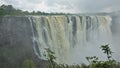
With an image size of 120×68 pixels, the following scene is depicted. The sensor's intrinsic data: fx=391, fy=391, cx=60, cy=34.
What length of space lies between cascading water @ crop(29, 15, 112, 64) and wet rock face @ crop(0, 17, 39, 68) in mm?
1402

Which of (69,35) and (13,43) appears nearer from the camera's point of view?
(13,43)

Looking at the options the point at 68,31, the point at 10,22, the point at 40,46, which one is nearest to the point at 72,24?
the point at 68,31

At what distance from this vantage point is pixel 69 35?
51.2 meters

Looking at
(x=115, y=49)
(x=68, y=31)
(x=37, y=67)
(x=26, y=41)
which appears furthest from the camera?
(x=115, y=49)

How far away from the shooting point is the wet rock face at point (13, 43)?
149 feet

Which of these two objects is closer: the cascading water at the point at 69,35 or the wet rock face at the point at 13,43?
the wet rock face at the point at 13,43

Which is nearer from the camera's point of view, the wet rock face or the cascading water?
the wet rock face

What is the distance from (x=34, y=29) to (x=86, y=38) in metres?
8.55

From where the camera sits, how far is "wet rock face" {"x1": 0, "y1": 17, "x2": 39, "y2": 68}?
45562mm

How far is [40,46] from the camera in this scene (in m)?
48.3

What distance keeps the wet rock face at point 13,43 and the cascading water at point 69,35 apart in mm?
1402

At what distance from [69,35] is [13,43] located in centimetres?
839

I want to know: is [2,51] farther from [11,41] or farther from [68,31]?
[68,31]

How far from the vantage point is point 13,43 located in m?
46.3
